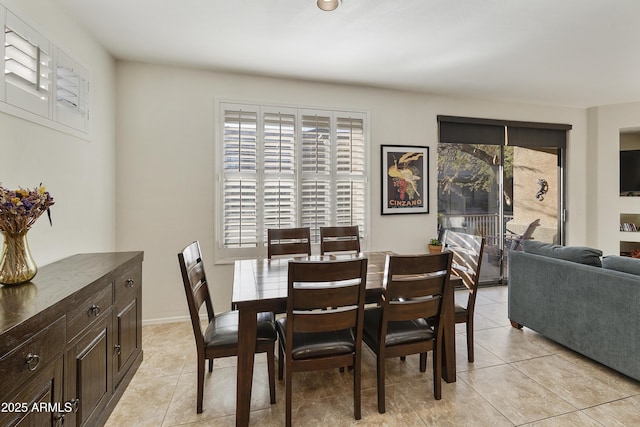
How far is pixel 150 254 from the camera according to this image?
3.18 meters

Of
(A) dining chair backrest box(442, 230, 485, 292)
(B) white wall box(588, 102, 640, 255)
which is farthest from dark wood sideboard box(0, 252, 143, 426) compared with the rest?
(B) white wall box(588, 102, 640, 255)

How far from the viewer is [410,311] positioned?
5.99 ft

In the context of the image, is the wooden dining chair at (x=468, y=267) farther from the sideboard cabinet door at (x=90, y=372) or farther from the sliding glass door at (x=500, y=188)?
the sideboard cabinet door at (x=90, y=372)

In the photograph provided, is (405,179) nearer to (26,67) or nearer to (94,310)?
(94,310)

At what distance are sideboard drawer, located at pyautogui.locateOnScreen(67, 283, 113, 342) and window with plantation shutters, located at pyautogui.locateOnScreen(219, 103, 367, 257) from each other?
1.59m

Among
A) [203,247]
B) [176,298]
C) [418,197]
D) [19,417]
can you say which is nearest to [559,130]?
[418,197]

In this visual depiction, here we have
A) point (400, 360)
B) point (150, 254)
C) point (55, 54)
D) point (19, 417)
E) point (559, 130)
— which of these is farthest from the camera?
point (559, 130)

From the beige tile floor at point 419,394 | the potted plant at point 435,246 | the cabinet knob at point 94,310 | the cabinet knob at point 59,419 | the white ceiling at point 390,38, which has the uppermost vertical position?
the white ceiling at point 390,38

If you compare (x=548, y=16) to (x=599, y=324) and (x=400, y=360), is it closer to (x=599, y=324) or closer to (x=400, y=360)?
(x=599, y=324)

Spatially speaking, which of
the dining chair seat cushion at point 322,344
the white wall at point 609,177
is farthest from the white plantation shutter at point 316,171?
the white wall at point 609,177

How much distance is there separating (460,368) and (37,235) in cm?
314

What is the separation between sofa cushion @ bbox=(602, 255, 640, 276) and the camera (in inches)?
84.4

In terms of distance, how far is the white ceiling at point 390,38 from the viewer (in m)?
2.20

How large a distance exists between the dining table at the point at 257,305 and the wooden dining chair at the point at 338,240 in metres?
0.73
